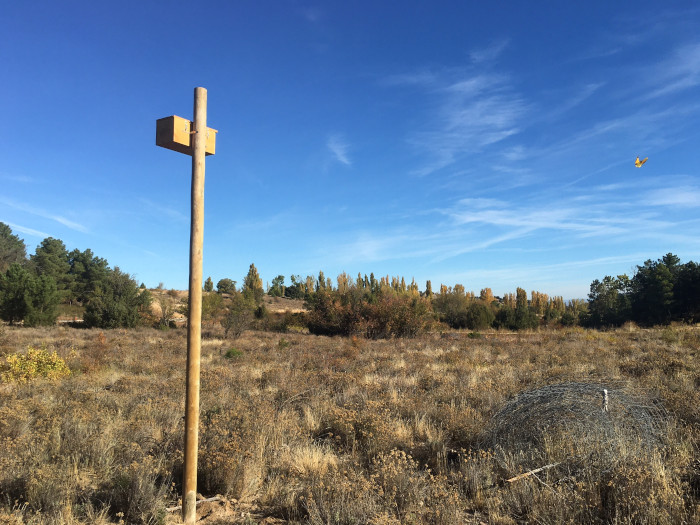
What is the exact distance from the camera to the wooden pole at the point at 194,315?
3.61 meters

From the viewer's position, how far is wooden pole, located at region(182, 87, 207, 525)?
3611mm

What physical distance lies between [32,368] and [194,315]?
8956 mm

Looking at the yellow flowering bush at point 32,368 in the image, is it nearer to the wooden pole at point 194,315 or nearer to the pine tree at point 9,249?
the wooden pole at point 194,315

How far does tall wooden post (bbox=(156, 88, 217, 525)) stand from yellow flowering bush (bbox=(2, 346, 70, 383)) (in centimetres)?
834

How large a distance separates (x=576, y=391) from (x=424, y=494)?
9.57 ft

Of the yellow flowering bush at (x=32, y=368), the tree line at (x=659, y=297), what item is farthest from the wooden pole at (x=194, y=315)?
the tree line at (x=659, y=297)

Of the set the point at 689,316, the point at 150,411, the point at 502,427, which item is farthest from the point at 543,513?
the point at 689,316

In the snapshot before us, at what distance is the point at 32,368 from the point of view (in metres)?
9.89

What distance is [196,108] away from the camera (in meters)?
3.78

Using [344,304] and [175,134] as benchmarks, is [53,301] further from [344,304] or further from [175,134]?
[175,134]

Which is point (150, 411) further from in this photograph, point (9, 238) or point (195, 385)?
point (9, 238)

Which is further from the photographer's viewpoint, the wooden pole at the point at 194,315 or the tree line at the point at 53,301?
the tree line at the point at 53,301

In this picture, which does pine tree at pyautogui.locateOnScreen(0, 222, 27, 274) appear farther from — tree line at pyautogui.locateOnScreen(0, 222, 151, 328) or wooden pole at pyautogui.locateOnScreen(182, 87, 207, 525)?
wooden pole at pyautogui.locateOnScreen(182, 87, 207, 525)

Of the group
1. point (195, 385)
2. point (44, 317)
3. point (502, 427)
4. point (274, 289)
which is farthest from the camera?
point (274, 289)
